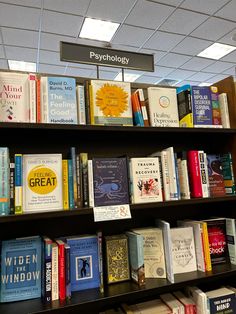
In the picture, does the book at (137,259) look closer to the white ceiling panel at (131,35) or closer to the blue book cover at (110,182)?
the blue book cover at (110,182)

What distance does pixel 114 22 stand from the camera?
10.6 feet

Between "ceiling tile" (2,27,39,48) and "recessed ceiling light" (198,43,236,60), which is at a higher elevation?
"recessed ceiling light" (198,43,236,60)

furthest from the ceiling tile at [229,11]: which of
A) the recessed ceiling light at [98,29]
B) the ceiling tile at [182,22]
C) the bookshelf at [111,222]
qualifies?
the bookshelf at [111,222]

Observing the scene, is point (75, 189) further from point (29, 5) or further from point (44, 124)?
point (29, 5)

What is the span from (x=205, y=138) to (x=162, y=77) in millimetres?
3680

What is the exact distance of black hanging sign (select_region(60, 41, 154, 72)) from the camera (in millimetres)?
1291

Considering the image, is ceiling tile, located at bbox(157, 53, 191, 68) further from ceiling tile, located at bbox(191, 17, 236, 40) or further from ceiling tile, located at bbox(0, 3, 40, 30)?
ceiling tile, located at bbox(0, 3, 40, 30)

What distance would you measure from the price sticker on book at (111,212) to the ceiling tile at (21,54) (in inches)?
133

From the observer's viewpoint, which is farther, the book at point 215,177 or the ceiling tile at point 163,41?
the ceiling tile at point 163,41

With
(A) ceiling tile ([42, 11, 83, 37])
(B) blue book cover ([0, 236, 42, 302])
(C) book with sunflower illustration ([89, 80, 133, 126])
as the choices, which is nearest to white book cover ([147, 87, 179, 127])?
(C) book with sunflower illustration ([89, 80, 133, 126])

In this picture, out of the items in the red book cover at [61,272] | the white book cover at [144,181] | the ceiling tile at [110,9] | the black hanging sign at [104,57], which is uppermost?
the ceiling tile at [110,9]

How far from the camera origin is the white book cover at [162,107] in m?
1.34

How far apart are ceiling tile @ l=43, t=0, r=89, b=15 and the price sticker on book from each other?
2552 millimetres

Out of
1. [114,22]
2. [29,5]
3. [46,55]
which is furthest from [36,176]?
[46,55]
